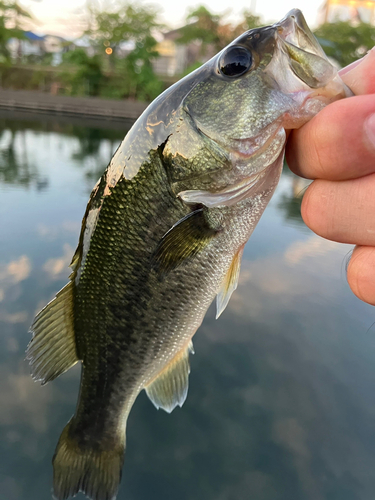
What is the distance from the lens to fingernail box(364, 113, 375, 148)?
81 cm

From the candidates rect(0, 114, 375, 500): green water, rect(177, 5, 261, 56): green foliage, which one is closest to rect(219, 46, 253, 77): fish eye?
rect(0, 114, 375, 500): green water

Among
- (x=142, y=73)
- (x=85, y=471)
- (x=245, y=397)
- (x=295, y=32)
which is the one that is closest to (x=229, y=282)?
(x=295, y=32)

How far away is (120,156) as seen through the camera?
125 centimetres

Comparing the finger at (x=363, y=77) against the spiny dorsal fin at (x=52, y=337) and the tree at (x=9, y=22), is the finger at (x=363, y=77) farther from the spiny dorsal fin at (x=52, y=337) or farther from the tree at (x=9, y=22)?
the tree at (x=9, y=22)

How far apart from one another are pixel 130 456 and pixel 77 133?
51.0ft

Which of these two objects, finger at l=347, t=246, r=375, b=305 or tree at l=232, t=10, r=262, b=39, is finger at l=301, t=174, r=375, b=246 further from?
tree at l=232, t=10, r=262, b=39

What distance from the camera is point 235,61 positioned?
3.49 ft

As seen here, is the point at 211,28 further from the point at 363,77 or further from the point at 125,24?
the point at 363,77

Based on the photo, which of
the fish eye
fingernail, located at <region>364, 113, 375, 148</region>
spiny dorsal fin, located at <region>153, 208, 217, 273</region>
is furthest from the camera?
spiny dorsal fin, located at <region>153, 208, 217, 273</region>

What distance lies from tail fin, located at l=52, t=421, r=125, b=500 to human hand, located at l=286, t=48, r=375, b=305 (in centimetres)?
128

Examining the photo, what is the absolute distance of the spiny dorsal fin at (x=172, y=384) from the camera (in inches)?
58.1

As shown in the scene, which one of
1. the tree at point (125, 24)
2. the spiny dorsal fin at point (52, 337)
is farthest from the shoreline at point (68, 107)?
the spiny dorsal fin at point (52, 337)

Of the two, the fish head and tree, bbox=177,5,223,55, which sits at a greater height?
the fish head

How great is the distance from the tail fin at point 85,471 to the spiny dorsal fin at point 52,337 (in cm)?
37
